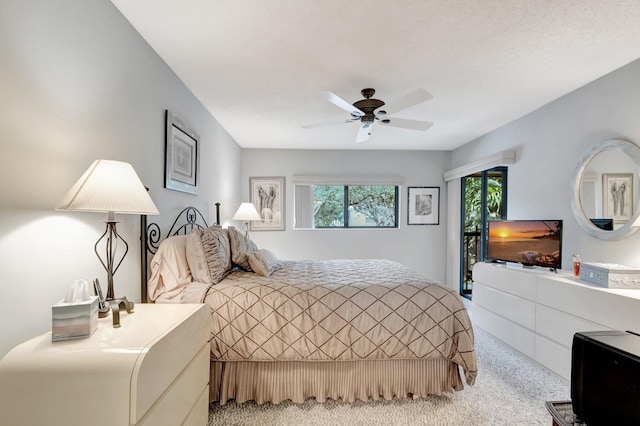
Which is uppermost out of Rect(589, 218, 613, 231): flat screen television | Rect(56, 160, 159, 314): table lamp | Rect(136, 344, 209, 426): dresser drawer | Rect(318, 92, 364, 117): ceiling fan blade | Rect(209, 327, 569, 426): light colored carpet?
Rect(318, 92, 364, 117): ceiling fan blade

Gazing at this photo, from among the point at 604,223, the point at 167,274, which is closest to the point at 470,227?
the point at 604,223

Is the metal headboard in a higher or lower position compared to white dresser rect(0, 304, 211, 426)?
higher

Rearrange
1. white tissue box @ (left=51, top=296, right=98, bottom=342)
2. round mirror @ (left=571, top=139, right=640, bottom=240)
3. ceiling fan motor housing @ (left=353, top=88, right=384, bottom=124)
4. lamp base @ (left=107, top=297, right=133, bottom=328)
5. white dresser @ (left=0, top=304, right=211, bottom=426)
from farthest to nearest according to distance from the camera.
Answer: ceiling fan motor housing @ (left=353, top=88, right=384, bottom=124) < round mirror @ (left=571, top=139, right=640, bottom=240) < lamp base @ (left=107, top=297, right=133, bottom=328) < white tissue box @ (left=51, top=296, right=98, bottom=342) < white dresser @ (left=0, top=304, right=211, bottom=426)

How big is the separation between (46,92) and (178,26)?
886mm

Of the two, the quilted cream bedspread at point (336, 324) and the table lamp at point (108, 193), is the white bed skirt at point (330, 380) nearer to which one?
the quilted cream bedspread at point (336, 324)

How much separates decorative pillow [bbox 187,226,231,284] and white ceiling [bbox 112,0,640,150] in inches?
52.1

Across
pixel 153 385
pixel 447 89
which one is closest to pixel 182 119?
pixel 153 385

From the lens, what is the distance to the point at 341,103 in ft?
7.33

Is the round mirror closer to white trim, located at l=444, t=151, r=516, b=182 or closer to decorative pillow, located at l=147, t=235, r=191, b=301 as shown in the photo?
white trim, located at l=444, t=151, r=516, b=182

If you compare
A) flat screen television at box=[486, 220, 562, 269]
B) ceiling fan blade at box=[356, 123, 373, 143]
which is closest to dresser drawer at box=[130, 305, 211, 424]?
ceiling fan blade at box=[356, 123, 373, 143]

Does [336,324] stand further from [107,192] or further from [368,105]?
[368,105]

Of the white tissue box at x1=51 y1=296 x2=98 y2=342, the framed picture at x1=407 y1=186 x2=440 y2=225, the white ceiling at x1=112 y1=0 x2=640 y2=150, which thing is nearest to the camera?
the white tissue box at x1=51 y1=296 x2=98 y2=342

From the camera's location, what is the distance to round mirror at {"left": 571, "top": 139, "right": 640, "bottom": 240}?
217 centimetres

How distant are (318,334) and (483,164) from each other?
325 centimetres
